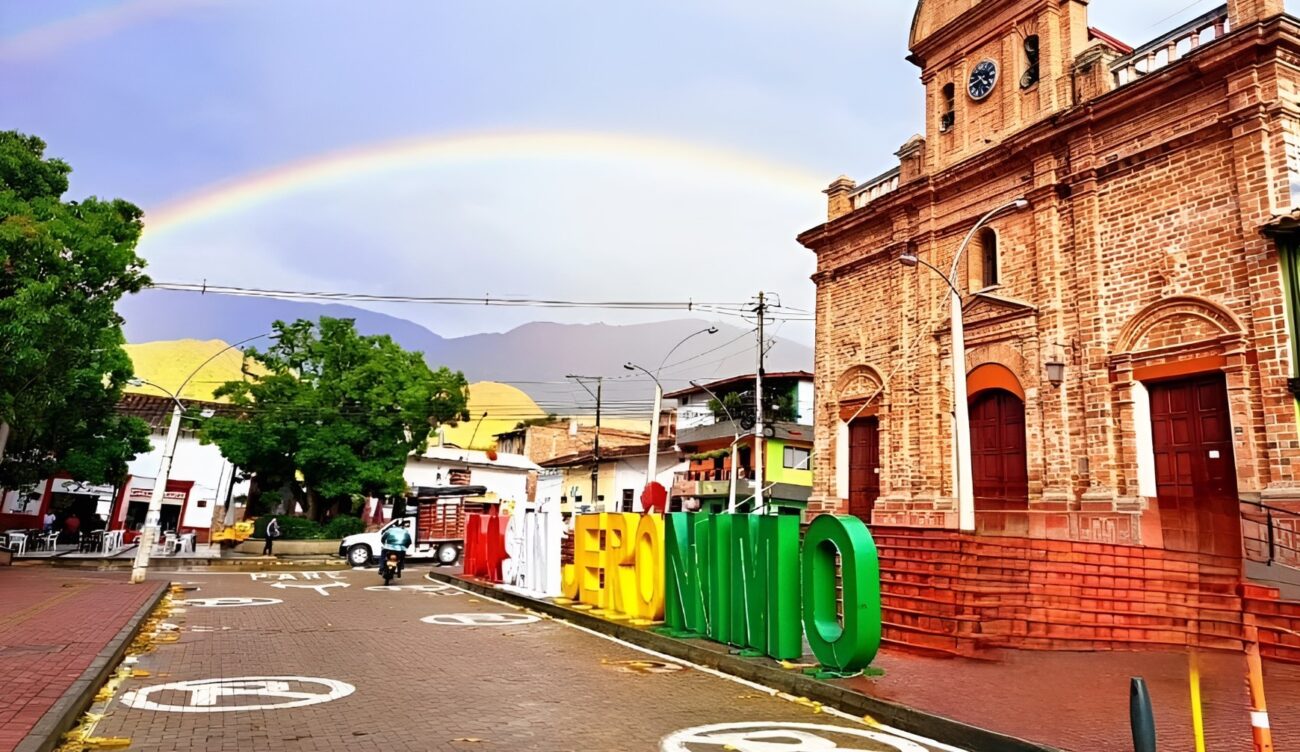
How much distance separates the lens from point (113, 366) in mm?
27625

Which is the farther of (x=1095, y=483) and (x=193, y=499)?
(x=193, y=499)

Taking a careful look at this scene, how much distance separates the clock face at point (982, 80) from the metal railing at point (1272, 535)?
1238 centimetres

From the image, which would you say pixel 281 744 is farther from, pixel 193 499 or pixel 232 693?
pixel 193 499

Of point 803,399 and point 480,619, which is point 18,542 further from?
point 803,399

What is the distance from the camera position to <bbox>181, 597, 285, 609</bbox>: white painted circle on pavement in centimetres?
1641

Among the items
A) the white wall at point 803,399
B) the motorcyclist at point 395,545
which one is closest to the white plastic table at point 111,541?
the motorcyclist at point 395,545

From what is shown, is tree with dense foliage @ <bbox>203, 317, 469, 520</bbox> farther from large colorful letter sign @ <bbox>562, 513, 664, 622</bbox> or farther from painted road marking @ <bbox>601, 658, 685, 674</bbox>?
painted road marking @ <bbox>601, 658, 685, 674</bbox>

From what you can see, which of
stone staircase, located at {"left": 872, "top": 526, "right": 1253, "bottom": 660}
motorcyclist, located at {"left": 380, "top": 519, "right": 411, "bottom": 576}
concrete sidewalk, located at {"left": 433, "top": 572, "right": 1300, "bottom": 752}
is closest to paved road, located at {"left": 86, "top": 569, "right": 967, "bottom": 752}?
concrete sidewalk, located at {"left": 433, "top": 572, "right": 1300, "bottom": 752}

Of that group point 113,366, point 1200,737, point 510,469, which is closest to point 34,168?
point 113,366

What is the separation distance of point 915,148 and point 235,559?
28953 mm

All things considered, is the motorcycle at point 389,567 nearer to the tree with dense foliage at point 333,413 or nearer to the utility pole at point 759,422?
the utility pole at point 759,422

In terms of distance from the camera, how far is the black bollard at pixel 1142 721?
15.2 feet

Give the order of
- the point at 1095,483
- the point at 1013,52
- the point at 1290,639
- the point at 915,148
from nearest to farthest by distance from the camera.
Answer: the point at 1290,639 → the point at 1095,483 → the point at 1013,52 → the point at 915,148

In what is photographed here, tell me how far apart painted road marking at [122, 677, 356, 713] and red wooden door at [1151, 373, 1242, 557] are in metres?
14.2
